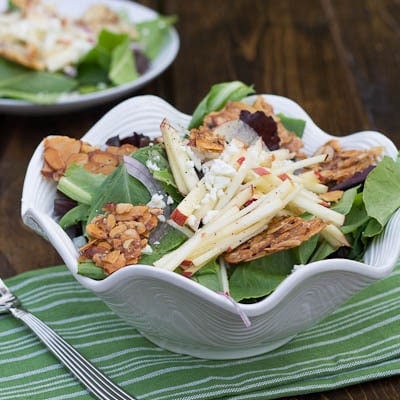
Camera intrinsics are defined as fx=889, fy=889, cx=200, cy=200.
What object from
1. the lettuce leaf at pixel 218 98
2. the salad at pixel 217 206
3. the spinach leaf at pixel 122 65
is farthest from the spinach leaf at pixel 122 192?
the spinach leaf at pixel 122 65

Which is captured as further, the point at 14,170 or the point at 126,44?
the point at 126,44

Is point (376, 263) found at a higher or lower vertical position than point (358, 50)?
higher

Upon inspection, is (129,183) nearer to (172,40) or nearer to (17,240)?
(17,240)

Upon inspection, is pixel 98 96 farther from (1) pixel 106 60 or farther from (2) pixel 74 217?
(2) pixel 74 217

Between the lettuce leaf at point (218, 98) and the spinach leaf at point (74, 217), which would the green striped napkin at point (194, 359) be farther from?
the lettuce leaf at point (218, 98)

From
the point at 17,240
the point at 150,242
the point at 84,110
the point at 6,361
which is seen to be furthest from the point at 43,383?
the point at 84,110

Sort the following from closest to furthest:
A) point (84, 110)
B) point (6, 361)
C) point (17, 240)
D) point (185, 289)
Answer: point (185, 289) → point (6, 361) → point (17, 240) → point (84, 110)

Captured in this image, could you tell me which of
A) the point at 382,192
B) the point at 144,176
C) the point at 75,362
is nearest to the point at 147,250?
the point at 144,176
